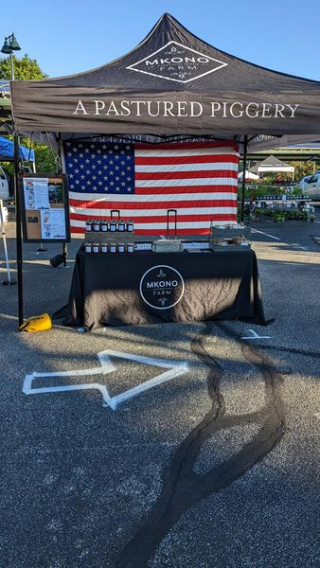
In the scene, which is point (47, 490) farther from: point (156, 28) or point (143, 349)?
point (156, 28)

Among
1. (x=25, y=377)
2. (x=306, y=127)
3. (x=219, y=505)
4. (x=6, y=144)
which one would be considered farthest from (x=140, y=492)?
(x=6, y=144)

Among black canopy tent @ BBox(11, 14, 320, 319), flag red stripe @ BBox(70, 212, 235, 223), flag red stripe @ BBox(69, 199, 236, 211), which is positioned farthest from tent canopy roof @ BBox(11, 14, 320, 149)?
flag red stripe @ BBox(70, 212, 235, 223)

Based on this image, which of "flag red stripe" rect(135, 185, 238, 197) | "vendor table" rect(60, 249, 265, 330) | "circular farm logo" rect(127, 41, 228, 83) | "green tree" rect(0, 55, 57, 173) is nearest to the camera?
"circular farm logo" rect(127, 41, 228, 83)

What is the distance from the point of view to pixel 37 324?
16.0 ft

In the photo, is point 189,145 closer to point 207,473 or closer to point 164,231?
point 164,231

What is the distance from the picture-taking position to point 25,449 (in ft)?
9.02

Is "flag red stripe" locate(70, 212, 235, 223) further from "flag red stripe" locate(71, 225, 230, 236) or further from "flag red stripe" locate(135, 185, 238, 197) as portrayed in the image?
"flag red stripe" locate(135, 185, 238, 197)

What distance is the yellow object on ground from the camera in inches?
191

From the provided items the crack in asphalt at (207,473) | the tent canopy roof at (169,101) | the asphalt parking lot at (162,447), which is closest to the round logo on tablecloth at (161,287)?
the asphalt parking lot at (162,447)

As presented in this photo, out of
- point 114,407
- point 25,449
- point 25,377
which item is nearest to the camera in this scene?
point 25,449

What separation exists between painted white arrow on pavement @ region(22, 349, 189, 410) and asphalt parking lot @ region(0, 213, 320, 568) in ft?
0.06

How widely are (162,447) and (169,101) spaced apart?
3.28 m

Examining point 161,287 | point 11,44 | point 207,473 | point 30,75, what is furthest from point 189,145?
point 30,75

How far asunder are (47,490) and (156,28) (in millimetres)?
5416
